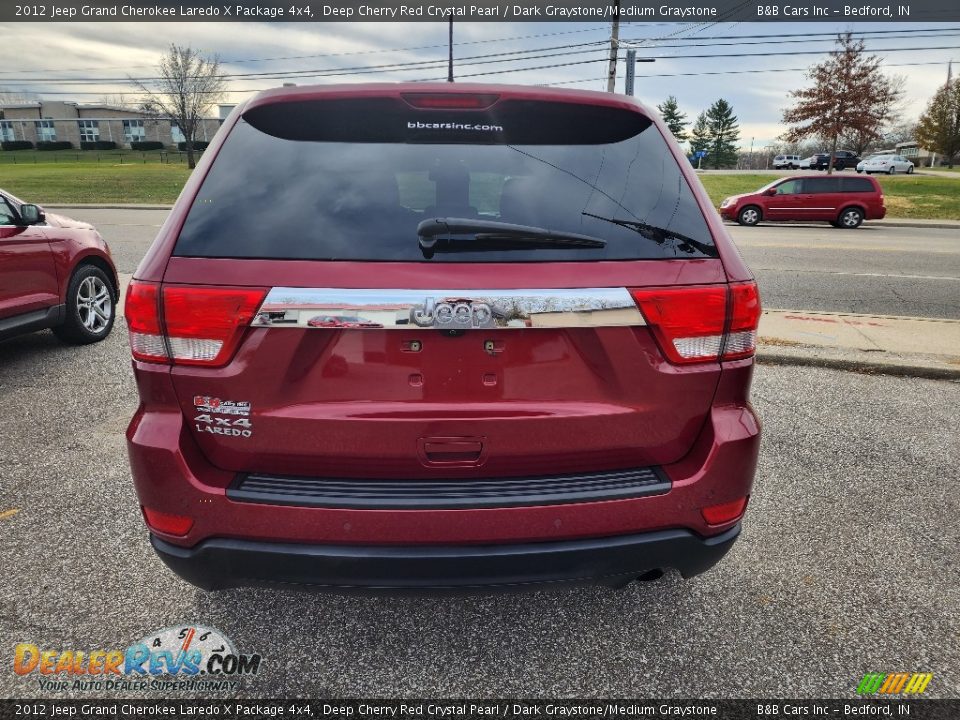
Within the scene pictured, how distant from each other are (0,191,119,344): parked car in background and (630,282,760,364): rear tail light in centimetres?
559

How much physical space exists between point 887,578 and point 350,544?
2.35 meters

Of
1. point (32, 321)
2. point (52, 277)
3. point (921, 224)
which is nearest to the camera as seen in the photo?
point (32, 321)

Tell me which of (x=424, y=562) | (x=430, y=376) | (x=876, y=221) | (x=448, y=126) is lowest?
(x=876, y=221)

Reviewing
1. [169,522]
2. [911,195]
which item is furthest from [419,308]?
[911,195]

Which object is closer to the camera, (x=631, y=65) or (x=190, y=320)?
(x=190, y=320)

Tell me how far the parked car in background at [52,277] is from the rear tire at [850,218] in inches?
901

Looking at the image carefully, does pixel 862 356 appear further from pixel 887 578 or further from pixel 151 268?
pixel 151 268

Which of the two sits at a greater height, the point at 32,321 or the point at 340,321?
the point at 340,321

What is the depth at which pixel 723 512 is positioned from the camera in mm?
2027

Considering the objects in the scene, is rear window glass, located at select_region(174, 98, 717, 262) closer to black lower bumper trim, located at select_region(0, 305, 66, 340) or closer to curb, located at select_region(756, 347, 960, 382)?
curb, located at select_region(756, 347, 960, 382)

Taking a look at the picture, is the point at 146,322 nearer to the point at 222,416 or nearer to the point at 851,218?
the point at 222,416

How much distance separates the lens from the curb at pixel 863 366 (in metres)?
5.45

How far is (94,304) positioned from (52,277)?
24.4 inches

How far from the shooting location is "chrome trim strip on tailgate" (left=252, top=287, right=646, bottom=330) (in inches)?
69.5
